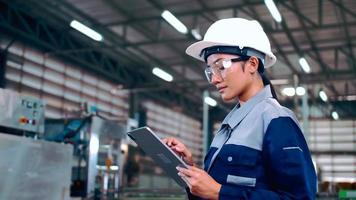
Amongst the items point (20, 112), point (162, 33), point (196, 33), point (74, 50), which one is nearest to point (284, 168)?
point (20, 112)

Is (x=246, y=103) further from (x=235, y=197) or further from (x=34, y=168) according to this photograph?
(x=34, y=168)

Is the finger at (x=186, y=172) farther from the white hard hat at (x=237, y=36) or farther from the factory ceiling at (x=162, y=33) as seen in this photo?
the factory ceiling at (x=162, y=33)

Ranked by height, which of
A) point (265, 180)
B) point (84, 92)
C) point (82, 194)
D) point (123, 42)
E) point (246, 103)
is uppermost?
point (123, 42)

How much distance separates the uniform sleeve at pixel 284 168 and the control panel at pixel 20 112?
2.79 m

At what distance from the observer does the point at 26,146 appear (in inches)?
143

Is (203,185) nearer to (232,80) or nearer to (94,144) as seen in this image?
(232,80)

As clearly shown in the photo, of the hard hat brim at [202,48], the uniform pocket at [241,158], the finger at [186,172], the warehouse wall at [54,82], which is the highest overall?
the warehouse wall at [54,82]

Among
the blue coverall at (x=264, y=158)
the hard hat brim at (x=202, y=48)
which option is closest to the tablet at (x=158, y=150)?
the blue coverall at (x=264, y=158)

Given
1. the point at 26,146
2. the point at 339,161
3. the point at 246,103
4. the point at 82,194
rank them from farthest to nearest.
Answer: the point at 339,161, the point at 82,194, the point at 26,146, the point at 246,103

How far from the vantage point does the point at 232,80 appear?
4.72 feet

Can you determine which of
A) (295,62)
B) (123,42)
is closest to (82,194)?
(123,42)

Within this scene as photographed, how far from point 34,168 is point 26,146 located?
235 mm

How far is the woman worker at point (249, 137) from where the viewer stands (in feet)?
4.11

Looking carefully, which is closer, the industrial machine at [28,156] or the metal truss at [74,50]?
the industrial machine at [28,156]
